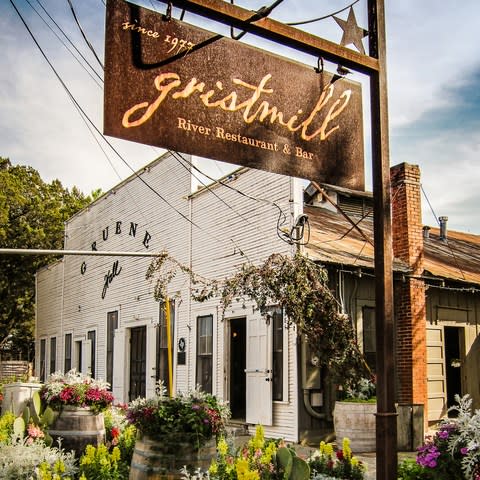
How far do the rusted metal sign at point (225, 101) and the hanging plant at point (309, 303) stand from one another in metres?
6.24

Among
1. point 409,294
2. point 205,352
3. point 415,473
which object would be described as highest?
point 409,294

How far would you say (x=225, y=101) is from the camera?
4.20 metres

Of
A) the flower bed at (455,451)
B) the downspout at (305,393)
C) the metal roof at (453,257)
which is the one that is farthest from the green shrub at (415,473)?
the metal roof at (453,257)

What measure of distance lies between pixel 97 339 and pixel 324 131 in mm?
17348

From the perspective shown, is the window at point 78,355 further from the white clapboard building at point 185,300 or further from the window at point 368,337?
the window at point 368,337

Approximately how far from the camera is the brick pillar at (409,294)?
12531 millimetres

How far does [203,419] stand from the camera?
19.1 feet

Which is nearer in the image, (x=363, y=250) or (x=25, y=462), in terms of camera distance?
(x=25, y=462)

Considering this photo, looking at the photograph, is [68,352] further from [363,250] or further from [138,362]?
[363,250]

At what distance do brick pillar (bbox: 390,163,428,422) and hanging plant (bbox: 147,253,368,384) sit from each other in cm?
147

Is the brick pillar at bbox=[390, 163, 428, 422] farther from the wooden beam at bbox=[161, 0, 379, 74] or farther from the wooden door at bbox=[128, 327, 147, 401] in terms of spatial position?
the wooden beam at bbox=[161, 0, 379, 74]

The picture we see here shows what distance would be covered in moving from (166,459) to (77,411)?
284cm

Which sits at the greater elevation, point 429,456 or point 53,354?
point 53,354

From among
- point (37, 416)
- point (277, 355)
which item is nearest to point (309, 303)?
point (277, 355)
